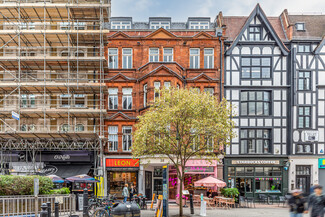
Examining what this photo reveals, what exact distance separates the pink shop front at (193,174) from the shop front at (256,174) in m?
1.66

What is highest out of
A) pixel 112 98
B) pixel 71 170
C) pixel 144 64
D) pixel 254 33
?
pixel 254 33

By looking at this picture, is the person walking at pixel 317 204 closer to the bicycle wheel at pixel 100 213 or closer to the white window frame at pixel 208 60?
the bicycle wheel at pixel 100 213

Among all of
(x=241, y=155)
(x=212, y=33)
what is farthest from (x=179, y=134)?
(x=212, y=33)

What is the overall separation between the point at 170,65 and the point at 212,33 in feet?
17.1

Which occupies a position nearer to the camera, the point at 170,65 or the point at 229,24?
the point at 170,65

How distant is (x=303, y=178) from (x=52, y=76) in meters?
21.7

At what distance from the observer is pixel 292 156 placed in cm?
2722

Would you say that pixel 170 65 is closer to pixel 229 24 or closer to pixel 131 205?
pixel 229 24

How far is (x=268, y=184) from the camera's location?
27531mm

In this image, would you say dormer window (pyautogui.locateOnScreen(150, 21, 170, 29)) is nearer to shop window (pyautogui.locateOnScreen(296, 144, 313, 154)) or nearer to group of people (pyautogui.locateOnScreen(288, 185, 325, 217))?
shop window (pyautogui.locateOnScreen(296, 144, 313, 154))

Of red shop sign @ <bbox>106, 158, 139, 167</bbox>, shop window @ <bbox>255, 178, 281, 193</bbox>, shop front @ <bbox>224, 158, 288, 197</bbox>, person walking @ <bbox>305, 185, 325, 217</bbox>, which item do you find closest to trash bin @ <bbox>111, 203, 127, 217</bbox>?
person walking @ <bbox>305, 185, 325, 217</bbox>

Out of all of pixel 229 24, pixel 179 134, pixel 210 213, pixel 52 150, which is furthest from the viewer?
pixel 229 24

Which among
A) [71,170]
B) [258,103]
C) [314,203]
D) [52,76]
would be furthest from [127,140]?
[314,203]

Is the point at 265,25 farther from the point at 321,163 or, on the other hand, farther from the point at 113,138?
the point at 113,138
